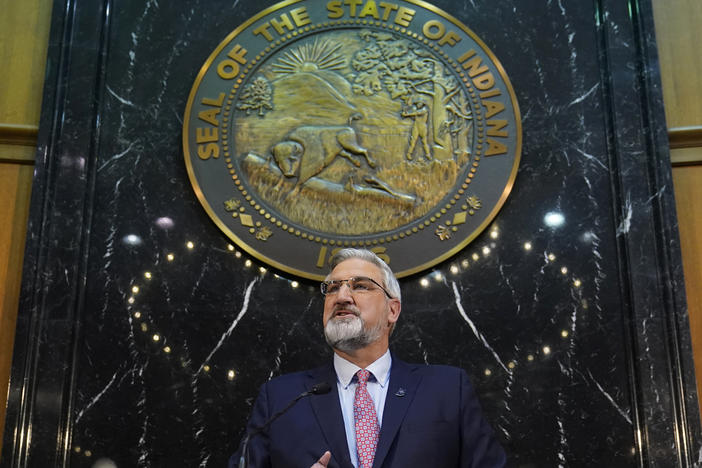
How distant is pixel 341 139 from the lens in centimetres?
277

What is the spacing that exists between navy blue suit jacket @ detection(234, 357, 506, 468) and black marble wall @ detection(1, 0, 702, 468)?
0.44 meters

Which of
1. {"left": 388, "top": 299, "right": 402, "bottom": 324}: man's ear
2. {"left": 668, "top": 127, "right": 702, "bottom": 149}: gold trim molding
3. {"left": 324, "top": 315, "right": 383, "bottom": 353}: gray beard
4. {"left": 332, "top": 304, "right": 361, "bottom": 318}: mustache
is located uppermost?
{"left": 668, "top": 127, "right": 702, "bottom": 149}: gold trim molding

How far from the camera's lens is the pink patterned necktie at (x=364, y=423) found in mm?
1963

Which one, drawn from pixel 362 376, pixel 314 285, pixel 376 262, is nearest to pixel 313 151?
pixel 314 285

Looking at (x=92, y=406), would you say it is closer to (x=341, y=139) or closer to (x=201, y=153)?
(x=201, y=153)

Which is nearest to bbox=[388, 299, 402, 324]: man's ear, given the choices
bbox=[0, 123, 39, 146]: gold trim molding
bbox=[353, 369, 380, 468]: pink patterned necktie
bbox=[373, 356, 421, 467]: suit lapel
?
bbox=[373, 356, 421, 467]: suit lapel

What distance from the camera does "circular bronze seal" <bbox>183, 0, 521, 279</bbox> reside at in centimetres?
268

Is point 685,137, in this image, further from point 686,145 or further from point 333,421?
point 333,421

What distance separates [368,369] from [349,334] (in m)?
0.12

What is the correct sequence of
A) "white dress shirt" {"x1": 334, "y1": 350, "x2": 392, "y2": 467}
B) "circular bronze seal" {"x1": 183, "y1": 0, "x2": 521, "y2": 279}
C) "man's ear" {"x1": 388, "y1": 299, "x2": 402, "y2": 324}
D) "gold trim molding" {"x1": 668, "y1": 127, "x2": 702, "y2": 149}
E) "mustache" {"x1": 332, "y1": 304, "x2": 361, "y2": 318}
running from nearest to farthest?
1. "white dress shirt" {"x1": 334, "y1": 350, "x2": 392, "y2": 467}
2. "mustache" {"x1": 332, "y1": 304, "x2": 361, "y2": 318}
3. "man's ear" {"x1": 388, "y1": 299, "x2": 402, "y2": 324}
4. "circular bronze seal" {"x1": 183, "y1": 0, "x2": 521, "y2": 279}
5. "gold trim molding" {"x1": 668, "y1": 127, "x2": 702, "y2": 149}

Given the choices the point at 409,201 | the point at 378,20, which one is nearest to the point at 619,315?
the point at 409,201

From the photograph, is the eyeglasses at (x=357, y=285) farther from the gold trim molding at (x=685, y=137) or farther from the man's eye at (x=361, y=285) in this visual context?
the gold trim molding at (x=685, y=137)

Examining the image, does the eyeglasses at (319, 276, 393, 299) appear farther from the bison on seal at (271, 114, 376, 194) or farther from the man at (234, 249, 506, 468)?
the bison on seal at (271, 114, 376, 194)

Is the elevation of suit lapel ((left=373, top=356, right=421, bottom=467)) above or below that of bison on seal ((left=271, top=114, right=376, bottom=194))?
below
